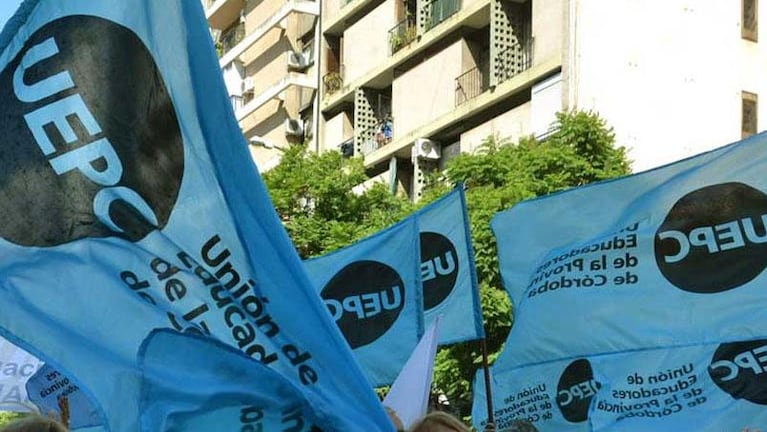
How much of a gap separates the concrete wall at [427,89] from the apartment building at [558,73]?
0.04 meters

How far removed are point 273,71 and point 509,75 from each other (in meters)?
14.0

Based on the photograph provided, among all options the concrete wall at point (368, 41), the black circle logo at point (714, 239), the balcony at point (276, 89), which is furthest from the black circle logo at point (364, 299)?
the balcony at point (276, 89)

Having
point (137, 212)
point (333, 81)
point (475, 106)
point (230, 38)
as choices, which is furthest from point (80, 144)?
point (230, 38)

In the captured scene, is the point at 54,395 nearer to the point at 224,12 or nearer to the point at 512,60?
the point at 512,60

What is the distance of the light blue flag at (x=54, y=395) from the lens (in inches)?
353

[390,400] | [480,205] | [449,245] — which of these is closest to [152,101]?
[390,400]

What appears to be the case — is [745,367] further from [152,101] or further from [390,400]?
[152,101]

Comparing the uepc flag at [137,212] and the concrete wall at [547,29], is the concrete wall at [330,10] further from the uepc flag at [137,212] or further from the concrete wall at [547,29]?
the uepc flag at [137,212]

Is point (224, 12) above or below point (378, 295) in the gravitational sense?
above

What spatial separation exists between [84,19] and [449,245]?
6.43 metres

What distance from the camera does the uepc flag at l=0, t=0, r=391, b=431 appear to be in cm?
492

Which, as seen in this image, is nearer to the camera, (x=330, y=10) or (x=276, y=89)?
(x=330, y=10)

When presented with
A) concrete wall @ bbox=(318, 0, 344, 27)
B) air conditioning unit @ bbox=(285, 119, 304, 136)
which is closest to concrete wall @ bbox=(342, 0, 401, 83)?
concrete wall @ bbox=(318, 0, 344, 27)

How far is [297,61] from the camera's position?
134 ft
